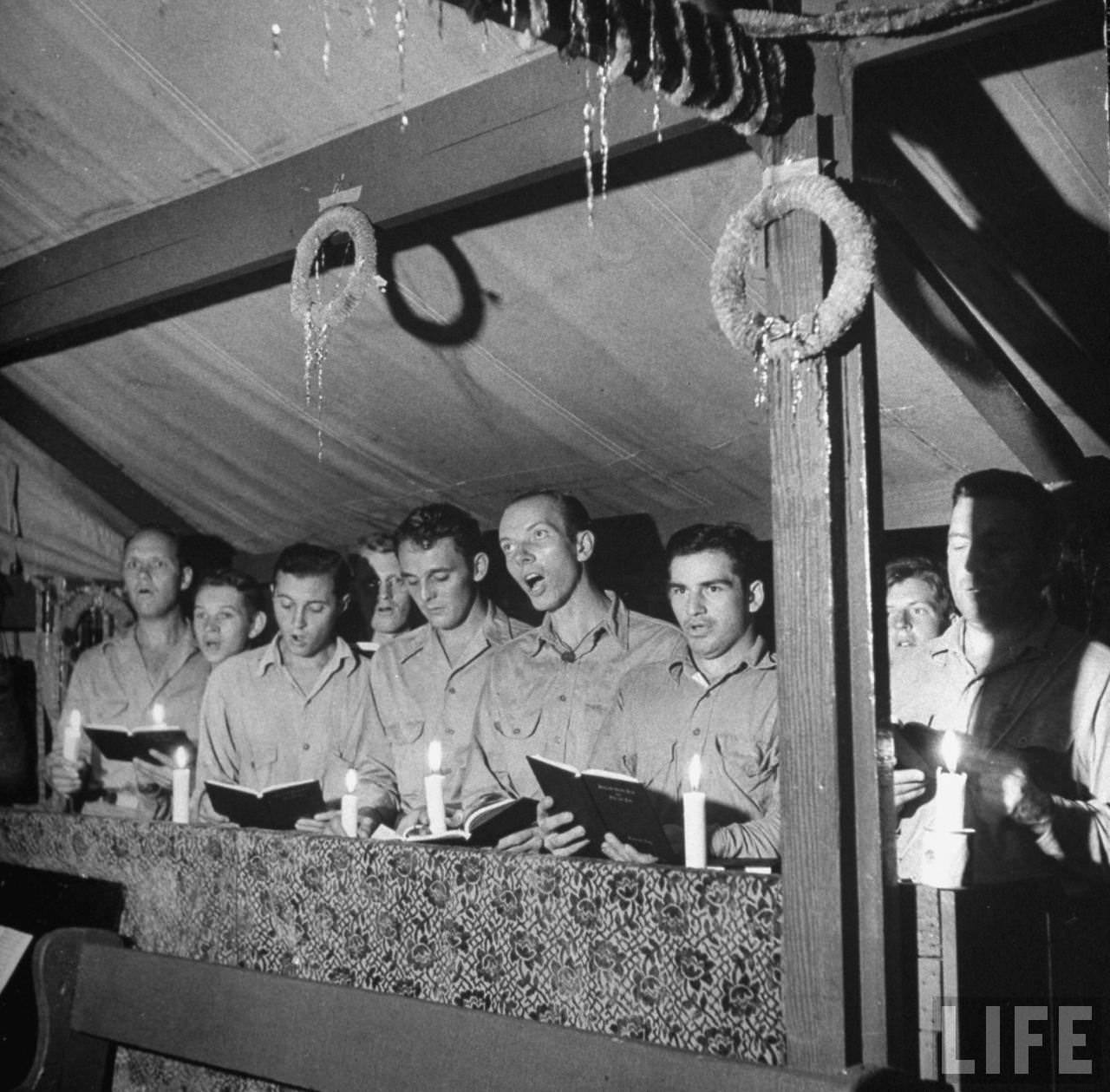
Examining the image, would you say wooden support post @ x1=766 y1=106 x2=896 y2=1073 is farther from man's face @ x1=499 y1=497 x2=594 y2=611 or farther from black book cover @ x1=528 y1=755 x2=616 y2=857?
man's face @ x1=499 y1=497 x2=594 y2=611

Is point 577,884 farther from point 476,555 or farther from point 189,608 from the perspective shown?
point 189,608

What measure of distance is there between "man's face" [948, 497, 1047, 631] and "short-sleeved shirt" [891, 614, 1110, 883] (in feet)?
0.32

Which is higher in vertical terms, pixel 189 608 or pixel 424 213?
pixel 424 213

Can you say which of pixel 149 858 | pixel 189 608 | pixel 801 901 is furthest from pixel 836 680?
pixel 189 608

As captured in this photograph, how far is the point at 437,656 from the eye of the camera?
5.45 metres

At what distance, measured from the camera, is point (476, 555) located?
542cm

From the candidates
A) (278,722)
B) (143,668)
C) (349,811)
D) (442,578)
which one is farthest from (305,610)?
(349,811)

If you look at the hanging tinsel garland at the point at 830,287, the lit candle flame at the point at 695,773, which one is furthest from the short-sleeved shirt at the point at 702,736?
the hanging tinsel garland at the point at 830,287

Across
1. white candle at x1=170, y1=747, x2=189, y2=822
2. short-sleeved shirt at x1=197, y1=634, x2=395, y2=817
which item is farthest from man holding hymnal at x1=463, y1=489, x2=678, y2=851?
white candle at x1=170, y1=747, x2=189, y2=822

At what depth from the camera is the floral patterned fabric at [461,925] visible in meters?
2.71

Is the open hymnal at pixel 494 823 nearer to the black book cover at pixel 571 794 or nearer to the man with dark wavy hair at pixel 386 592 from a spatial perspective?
the black book cover at pixel 571 794

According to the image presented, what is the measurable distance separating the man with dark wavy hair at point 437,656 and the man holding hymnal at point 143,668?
1470 millimetres

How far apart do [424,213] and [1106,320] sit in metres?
2.14

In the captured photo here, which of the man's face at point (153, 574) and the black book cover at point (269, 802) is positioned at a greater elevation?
the man's face at point (153, 574)
